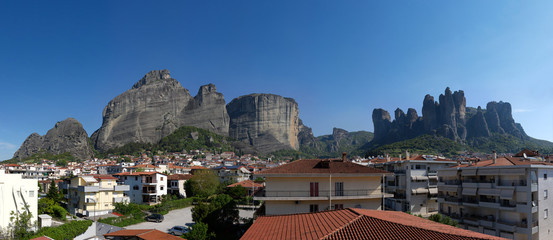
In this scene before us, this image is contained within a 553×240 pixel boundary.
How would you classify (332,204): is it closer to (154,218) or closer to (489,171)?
(489,171)

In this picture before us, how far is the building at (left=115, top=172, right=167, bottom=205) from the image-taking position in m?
49.9

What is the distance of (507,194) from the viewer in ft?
81.9

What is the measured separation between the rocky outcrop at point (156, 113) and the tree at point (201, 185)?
401 feet

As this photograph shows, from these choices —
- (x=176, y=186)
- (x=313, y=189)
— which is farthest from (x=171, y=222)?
(x=176, y=186)

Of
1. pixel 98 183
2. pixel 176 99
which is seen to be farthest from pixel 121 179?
pixel 176 99

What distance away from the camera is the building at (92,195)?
38.6 metres

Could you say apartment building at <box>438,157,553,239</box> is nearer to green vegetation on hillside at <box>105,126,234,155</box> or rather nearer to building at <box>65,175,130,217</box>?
building at <box>65,175,130,217</box>

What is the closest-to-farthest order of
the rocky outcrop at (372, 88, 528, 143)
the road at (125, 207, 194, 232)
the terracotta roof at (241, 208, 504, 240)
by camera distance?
1. the terracotta roof at (241, 208, 504, 240)
2. the road at (125, 207, 194, 232)
3. the rocky outcrop at (372, 88, 528, 143)

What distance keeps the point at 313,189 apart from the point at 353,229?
1181cm

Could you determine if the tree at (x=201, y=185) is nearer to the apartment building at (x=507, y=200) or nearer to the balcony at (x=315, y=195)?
the balcony at (x=315, y=195)

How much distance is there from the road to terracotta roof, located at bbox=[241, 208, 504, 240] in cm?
2303

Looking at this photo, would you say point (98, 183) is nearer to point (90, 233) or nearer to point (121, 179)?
point (121, 179)

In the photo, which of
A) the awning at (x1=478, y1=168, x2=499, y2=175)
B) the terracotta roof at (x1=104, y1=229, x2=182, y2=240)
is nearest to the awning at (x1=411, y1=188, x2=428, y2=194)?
the awning at (x1=478, y1=168, x2=499, y2=175)

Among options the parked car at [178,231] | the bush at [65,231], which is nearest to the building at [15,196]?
the bush at [65,231]
